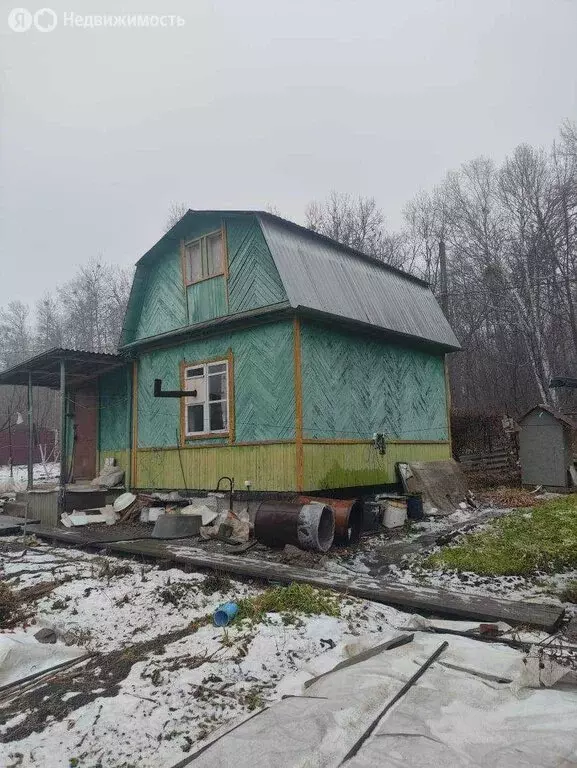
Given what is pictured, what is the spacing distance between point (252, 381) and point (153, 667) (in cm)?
651

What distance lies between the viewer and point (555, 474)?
1394cm

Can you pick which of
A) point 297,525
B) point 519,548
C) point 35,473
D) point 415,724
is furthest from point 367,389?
point 35,473

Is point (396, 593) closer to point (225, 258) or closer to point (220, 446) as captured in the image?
point (220, 446)

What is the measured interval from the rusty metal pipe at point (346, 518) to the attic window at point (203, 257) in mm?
5149

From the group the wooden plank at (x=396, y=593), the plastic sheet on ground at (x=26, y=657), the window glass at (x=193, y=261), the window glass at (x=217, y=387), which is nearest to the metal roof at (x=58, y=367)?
the window glass at (x=193, y=261)

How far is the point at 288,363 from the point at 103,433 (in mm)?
6454

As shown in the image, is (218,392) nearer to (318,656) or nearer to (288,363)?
(288,363)

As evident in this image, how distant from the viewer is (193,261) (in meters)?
11.7

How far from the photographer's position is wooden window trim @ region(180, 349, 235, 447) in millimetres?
10484

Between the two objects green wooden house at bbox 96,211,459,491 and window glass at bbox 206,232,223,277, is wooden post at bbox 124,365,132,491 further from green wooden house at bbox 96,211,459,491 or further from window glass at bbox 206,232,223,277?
window glass at bbox 206,232,223,277

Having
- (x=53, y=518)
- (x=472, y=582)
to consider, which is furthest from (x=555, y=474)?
(x=53, y=518)

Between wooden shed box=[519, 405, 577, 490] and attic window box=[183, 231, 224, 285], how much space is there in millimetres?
8901

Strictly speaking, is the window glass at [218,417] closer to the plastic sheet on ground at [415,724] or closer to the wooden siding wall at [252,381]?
the wooden siding wall at [252,381]

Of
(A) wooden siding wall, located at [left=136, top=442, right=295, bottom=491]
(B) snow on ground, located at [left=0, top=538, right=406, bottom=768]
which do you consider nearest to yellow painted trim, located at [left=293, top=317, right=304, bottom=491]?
(A) wooden siding wall, located at [left=136, top=442, right=295, bottom=491]
